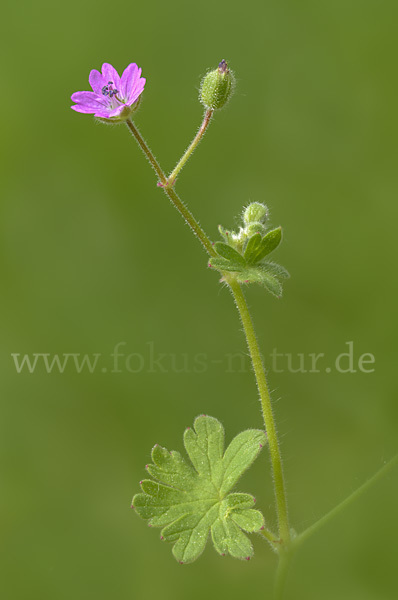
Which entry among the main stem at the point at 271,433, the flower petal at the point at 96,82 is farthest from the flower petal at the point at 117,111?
the main stem at the point at 271,433

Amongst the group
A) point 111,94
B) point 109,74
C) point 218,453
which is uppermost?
point 109,74

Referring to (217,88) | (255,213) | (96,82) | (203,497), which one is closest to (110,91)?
(96,82)

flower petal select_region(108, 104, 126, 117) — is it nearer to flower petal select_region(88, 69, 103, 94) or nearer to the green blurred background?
flower petal select_region(88, 69, 103, 94)

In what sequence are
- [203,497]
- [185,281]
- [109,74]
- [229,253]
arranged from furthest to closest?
[185,281] → [109,74] → [203,497] → [229,253]

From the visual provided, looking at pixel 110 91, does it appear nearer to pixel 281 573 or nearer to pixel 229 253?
pixel 229 253

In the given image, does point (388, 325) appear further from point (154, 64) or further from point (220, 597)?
point (154, 64)

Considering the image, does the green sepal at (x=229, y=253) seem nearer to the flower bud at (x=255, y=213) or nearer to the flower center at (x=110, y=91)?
the flower bud at (x=255, y=213)

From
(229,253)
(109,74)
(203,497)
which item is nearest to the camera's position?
(229,253)

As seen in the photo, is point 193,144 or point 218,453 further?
point 218,453

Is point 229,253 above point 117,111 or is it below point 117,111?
below
